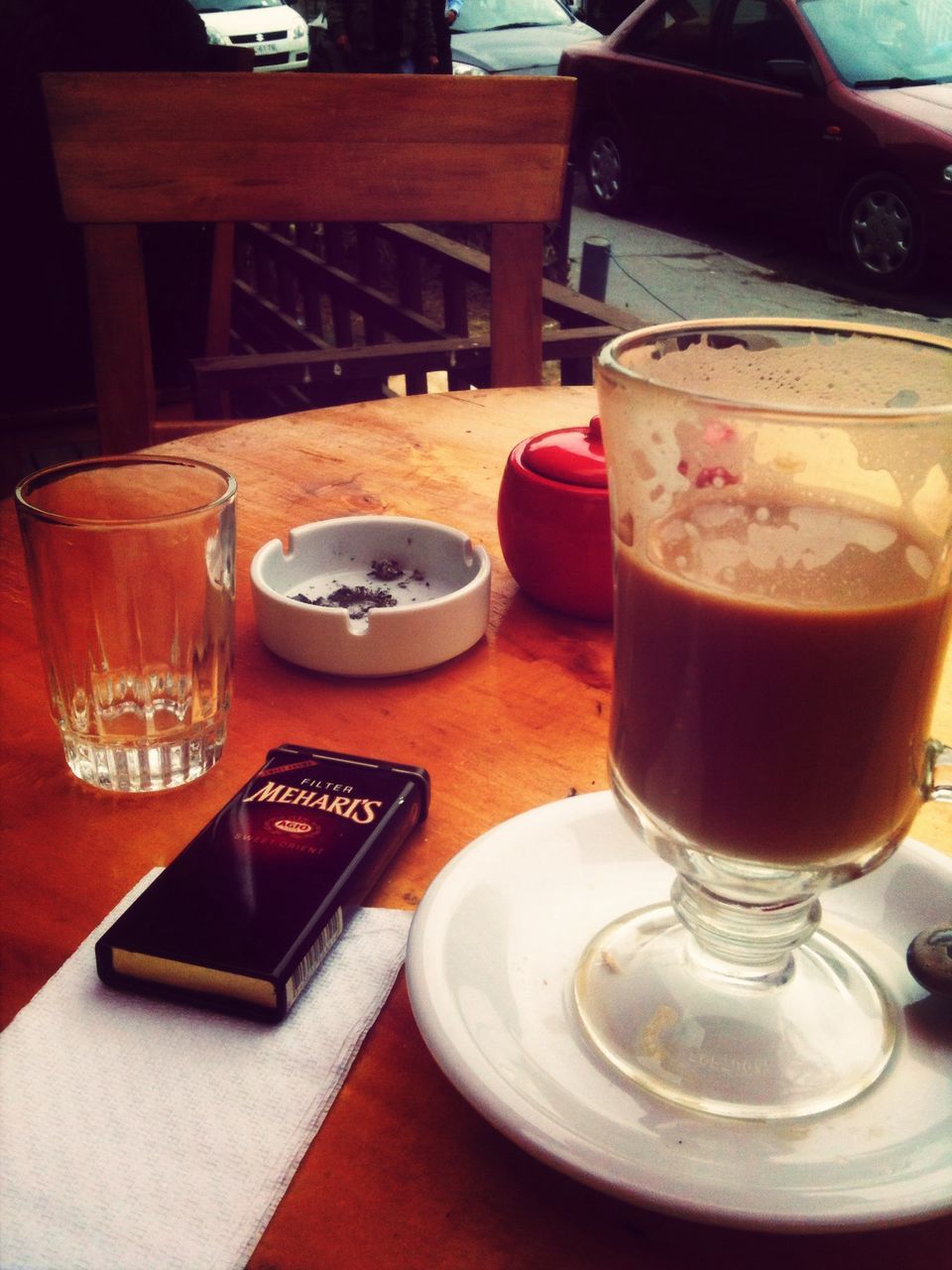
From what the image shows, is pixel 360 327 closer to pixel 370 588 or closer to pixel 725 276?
pixel 725 276

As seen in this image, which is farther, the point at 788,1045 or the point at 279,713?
the point at 279,713

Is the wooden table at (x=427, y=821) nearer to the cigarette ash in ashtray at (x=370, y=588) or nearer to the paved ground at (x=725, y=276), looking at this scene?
the cigarette ash in ashtray at (x=370, y=588)

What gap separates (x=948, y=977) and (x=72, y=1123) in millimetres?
365

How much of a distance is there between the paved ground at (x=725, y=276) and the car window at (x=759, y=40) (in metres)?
0.78

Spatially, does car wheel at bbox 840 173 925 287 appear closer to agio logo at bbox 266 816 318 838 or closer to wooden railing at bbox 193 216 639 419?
wooden railing at bbox 193 216 639 419

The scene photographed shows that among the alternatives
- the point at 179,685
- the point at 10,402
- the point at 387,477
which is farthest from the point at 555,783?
the point at 10,402

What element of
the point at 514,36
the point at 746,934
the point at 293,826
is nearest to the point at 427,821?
the point at 293,826

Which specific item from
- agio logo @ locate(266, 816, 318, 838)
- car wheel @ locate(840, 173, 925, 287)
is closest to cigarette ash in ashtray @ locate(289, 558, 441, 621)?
agio logo @ locate(266, 816, 318, 838)

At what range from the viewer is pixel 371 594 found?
843mm

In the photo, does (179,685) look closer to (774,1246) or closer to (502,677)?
(502,677)

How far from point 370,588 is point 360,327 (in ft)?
13.5

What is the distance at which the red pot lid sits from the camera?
82 cm

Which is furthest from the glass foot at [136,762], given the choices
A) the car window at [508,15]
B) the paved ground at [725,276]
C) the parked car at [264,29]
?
the parked car at [264,29]

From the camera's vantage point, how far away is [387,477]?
1.08 meters
